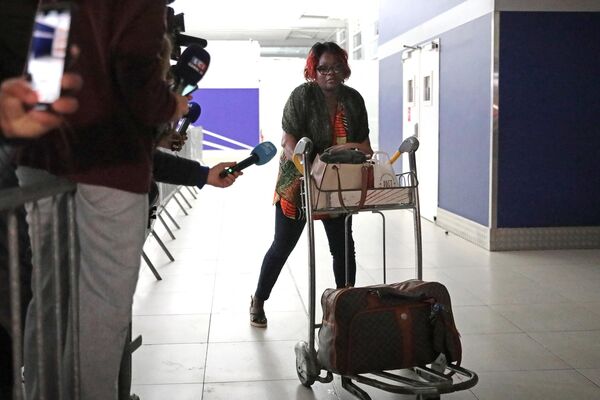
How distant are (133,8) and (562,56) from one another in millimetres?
4607

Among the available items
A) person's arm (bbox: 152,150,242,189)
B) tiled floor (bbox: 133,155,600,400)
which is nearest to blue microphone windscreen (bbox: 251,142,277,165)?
person's arm (bbox: 152,150,242,189)

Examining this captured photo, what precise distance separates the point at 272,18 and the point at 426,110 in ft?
35.2

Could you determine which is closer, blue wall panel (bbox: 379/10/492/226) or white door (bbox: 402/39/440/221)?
blue wall panel (bbox: 379/10/492/226)

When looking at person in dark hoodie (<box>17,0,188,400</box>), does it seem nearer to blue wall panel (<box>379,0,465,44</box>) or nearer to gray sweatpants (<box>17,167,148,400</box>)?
gray sweatpants (<box>17,167,148,400</box>)

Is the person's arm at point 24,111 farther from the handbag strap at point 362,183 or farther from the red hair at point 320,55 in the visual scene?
the red hair at point 320,55

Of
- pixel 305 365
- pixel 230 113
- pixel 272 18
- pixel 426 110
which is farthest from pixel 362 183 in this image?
pixel 272 18

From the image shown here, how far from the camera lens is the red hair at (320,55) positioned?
3008mm

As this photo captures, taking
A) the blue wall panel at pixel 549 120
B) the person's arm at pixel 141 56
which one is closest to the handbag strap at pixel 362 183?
the person's arm at pixel 141 56

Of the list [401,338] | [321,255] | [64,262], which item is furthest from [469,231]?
[64,262]

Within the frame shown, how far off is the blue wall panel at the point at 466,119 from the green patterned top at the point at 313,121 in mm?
2689

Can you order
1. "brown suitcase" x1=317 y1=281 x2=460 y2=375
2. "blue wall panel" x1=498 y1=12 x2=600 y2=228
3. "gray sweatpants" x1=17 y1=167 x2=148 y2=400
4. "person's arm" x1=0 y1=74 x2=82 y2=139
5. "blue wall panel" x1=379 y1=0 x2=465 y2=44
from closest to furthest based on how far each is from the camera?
"person's arm" x1=0 y1=74 x2=82 y2=139
"gray sweatpants" x1=17 y1=167 x2=148 y2=400
"brown suitcase" x1=317 y1=281 x2=460 y2=375
"blue wall panel" x1=498 y1=12 x2=600 y2=228
"blue wall panel" x1=379 y1=0 x2=465 y2=44

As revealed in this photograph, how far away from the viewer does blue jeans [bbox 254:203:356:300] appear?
10.2 feet

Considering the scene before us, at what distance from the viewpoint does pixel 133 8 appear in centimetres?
142

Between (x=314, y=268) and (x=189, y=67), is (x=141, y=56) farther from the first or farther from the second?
(x=314, y=268)
